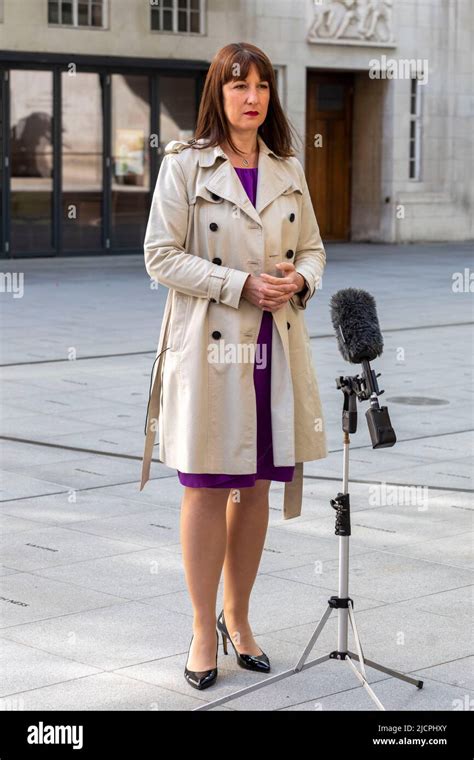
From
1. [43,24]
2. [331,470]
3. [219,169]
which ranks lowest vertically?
[331,470]

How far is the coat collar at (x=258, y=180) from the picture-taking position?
4.68 metres

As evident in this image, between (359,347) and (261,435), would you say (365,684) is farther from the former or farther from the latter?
(359,347)

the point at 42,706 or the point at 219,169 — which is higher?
the point at 219,169

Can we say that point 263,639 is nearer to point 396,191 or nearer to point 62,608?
point 62,608

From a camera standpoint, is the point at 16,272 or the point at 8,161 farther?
the point at 8,161

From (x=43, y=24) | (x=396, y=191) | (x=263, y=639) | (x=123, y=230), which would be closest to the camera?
(x=263, y=639)

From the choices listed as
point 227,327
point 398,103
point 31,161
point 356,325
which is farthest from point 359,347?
point 398,103

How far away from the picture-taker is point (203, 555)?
4.74 m

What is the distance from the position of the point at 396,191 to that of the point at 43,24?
29.3 ft

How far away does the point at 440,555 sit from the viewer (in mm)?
6398

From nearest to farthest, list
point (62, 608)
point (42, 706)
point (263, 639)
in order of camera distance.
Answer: point (42, 706) → point (263, 639) → point (62, 608)

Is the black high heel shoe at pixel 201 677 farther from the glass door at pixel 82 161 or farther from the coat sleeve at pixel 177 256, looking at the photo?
the glass door at pixel 82 161

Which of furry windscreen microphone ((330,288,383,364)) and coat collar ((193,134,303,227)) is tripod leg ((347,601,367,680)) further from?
coat collar ((193,134,303,227))

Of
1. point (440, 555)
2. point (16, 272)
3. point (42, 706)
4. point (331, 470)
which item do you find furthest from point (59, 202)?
point (42, 706)
